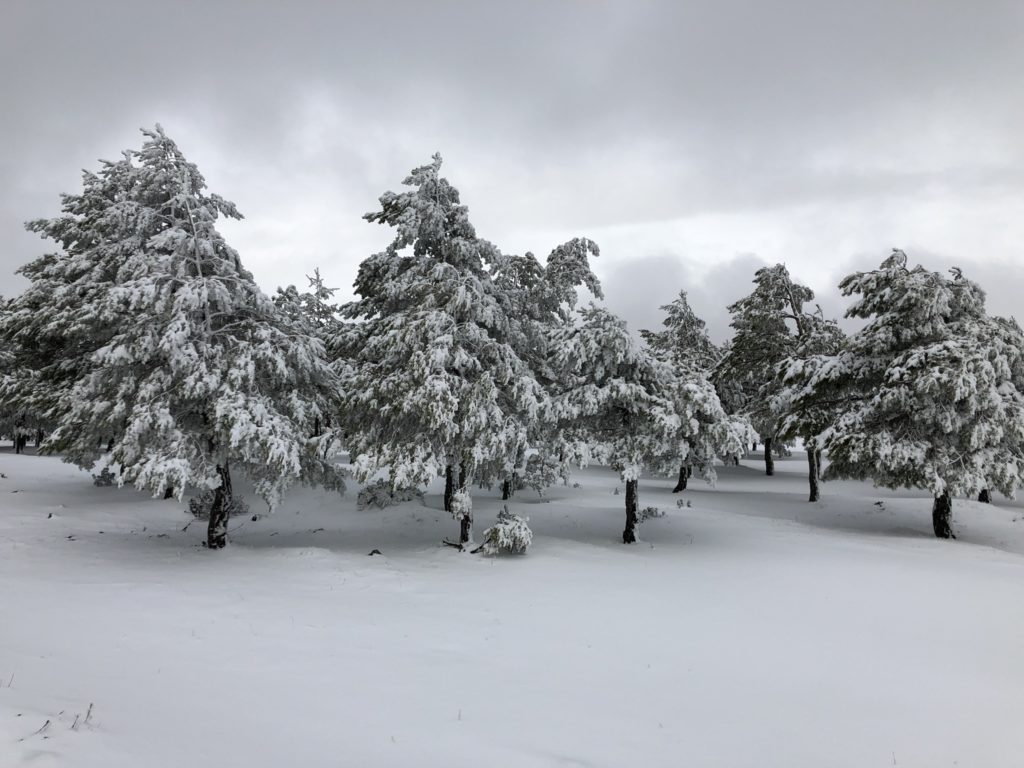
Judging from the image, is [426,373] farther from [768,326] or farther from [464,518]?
[768,326]

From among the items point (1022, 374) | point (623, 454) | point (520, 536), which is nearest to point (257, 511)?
point (520, 536)

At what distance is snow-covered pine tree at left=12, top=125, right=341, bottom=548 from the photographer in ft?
39.9

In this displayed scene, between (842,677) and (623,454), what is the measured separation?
8317mm

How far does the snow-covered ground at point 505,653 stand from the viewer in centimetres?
527

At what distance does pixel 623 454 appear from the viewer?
1534 centimetres

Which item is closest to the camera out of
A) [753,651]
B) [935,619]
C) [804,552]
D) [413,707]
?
[413,707]

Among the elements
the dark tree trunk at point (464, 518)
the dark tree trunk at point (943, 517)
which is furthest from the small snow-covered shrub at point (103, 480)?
the dark tree trunk at point (943, 517)

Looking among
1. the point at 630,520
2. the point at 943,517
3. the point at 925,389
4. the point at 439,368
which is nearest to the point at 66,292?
the point at 439,368

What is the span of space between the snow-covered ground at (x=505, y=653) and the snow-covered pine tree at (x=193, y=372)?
2353 mm

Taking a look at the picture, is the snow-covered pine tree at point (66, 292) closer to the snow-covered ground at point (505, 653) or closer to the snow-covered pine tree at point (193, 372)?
the snow-covered pine tree at point (193, 372)

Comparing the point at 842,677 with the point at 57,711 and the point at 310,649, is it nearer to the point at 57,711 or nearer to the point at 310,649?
the point at 310,649

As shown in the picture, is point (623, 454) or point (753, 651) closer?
point (753, 651)

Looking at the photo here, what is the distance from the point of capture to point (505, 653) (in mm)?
7918

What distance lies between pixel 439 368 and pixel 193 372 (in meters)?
5.50
